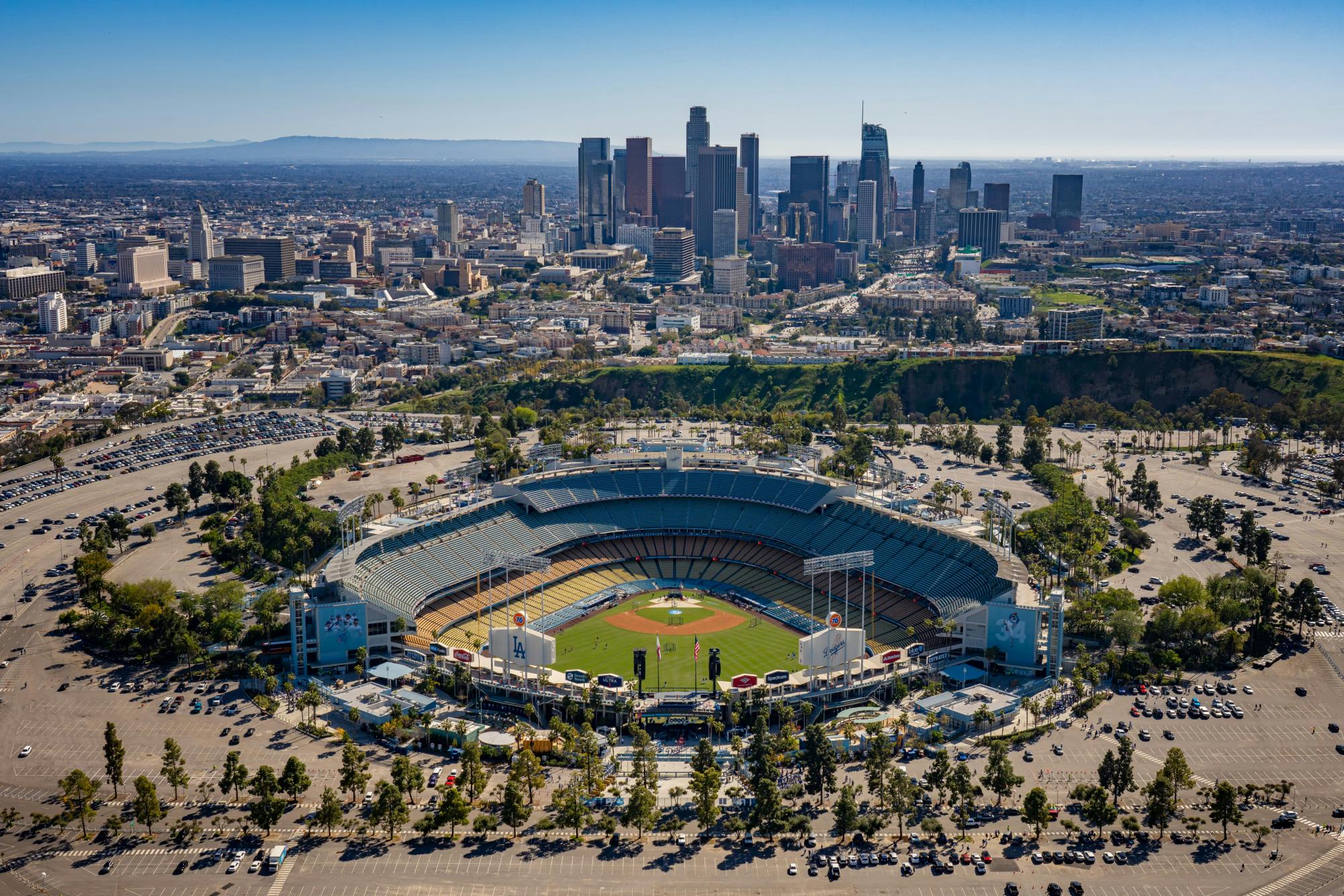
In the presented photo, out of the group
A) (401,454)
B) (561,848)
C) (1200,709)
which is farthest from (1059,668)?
(401,454)

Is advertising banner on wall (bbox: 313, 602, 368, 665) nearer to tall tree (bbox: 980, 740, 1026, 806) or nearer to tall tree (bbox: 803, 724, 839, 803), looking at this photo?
tall tree (bbox: 803, 724, 839, 803)

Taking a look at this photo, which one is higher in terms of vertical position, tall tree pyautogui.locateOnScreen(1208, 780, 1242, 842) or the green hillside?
the green hillside

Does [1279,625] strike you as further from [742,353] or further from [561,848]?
[742,353]

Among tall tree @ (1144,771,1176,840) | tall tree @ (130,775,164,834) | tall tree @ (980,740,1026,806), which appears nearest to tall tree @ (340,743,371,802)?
tall tree @ (130,775,164,834)

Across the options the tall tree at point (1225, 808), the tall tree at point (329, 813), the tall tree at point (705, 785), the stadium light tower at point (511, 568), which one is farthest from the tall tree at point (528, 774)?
the tall tree at point (1225, 808)

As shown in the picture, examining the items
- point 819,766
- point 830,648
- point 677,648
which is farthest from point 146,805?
point 830,648

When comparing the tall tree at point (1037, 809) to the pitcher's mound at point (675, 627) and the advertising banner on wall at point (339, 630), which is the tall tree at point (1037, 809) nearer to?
the pitcher's mound at point (675, 627)
